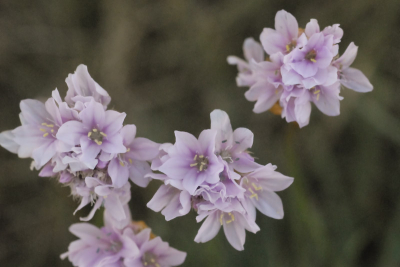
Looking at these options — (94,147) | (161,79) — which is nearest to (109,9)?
(161,79)

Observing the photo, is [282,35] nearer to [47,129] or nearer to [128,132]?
[128,132]

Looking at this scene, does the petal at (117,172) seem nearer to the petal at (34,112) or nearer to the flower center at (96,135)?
the flower center at (96,135)

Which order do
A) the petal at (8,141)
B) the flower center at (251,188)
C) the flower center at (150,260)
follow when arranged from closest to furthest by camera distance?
1. the flower center at (251,188)
2. the petal at (8,141)
3. the flower center at (150,260)

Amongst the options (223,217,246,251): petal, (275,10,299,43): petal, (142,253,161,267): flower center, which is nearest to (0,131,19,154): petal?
(142,253,161,267): flower center

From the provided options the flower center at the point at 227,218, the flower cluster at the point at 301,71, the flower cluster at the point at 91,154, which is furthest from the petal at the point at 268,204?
the flower cluster at the point at 91,154

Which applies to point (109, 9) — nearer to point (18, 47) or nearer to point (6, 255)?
point (18, 47)

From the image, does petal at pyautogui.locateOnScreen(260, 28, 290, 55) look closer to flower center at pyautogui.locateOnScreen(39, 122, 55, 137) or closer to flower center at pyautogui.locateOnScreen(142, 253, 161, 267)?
flower center at pyautogui.locateOnScreen(39, 122, 55, 137)
